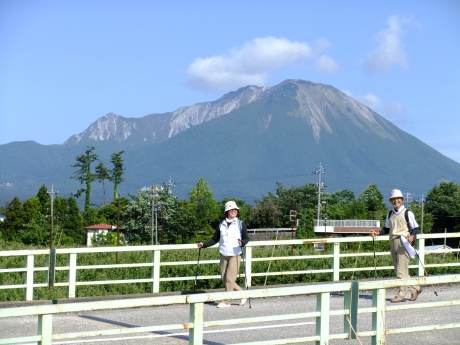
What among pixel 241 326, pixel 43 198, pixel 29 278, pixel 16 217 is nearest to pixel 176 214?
pixel 16 217

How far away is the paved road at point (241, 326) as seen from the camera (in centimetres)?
1025

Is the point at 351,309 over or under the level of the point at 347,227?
under

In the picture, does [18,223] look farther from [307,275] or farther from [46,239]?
[307,275]

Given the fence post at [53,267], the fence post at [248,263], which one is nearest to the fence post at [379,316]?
the fence post at [248,263]

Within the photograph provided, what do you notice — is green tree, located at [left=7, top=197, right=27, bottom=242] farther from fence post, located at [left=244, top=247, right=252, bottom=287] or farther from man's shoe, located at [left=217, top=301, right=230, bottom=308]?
man's shoe, located at [left=217, top=301, right=230, bottom=308]

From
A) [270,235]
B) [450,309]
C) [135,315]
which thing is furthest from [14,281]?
[270,235]

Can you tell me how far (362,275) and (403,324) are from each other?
8.17m

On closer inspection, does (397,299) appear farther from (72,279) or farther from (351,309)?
(72,279)

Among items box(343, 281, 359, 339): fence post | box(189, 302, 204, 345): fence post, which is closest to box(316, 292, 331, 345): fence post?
box(343, 281, 359, 339): fence post

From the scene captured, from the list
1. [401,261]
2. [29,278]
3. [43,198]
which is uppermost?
[43,198]

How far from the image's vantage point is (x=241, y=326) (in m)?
11.3

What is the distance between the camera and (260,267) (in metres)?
19.1

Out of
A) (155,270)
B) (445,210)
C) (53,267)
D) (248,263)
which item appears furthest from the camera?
(445,210)

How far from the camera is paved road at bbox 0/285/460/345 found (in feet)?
33.6
